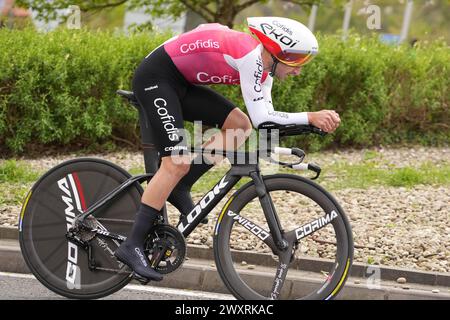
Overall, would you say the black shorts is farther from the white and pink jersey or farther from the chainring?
the chainring

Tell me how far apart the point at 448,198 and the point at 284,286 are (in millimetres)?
3779

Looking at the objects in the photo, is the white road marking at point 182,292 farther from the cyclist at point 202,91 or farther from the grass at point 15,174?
the grass at point 15,174

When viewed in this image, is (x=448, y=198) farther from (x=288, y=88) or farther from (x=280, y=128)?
(x=280, y=128)

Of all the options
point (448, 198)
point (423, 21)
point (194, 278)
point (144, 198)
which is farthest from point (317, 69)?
point (423, 21)

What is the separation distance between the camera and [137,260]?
561cm

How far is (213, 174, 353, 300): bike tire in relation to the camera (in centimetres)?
543

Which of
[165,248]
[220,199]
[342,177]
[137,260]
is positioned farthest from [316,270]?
[342,177]

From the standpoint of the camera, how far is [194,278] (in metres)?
6.51

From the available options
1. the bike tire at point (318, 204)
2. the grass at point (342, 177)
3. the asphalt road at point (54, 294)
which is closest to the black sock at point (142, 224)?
the bike tire at point (318, 204)

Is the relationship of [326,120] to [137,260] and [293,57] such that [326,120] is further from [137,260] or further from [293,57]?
[137,260]

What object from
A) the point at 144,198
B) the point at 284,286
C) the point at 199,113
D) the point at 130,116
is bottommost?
the point at 130,116

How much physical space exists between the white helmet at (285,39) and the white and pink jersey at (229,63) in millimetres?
68

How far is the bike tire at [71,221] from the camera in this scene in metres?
5.82

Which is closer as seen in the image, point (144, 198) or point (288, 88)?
point (144, 198)
